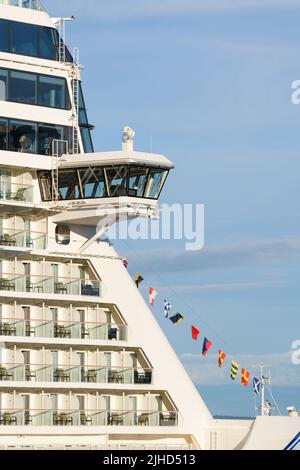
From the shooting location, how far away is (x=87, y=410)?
84812mm

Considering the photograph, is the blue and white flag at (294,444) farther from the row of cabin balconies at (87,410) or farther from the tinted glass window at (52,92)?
the tinted glass window at (52,92)

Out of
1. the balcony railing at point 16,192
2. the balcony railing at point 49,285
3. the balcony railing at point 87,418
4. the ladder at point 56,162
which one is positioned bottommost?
the balcony railing at point 87,418

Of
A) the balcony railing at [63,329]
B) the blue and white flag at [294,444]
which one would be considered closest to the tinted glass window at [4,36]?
the balcony railing at [63,329]

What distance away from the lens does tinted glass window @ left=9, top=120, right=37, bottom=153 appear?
275 ft

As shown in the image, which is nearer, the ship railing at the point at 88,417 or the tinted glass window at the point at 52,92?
the ship railing at the point at 88,417

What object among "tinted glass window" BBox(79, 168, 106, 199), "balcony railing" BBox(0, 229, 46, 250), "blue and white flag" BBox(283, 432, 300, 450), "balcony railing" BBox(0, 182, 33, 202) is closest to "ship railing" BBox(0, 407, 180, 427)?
"blue and white flag" BBox(283, 432, 300, 450)

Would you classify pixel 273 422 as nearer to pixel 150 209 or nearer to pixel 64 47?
pixel 150 209

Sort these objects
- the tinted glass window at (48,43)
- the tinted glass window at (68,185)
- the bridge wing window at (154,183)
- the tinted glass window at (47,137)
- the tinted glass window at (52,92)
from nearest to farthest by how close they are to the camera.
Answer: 1. the tinted glass window at (47,137)
2. the tinted glass window at (68,185)
3. the bridge wing window at (154,183)
4. the tinted glass window at (52,92)
5. the tinted glass window at (48,43)

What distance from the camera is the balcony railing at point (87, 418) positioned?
82188 mm

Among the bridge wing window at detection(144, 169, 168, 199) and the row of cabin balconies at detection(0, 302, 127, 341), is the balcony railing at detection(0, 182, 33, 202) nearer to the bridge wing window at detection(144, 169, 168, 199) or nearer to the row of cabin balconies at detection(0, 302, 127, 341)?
the row of cabin balconies at detection(0, 302, 127, 341)

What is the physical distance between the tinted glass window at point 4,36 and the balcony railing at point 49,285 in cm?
913

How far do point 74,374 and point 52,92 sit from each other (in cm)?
1152

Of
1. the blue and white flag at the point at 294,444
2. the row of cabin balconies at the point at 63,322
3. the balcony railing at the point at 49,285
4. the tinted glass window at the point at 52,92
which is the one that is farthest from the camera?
the blue and white flag at the point at 294,444

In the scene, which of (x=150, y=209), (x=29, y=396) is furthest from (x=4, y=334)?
(x=150, y=209)
